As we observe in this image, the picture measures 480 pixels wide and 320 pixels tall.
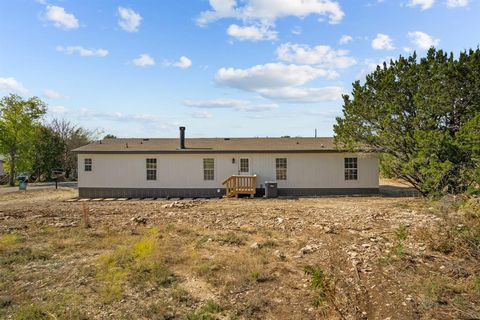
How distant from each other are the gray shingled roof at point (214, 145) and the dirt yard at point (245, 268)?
7.88 m

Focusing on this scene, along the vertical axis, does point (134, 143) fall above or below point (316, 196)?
above

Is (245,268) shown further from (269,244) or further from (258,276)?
(269,244)

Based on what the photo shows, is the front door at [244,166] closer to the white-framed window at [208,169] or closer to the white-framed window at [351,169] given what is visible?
the white-framed window at [208,169]

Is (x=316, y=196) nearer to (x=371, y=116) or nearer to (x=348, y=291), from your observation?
(x=371, y=116)

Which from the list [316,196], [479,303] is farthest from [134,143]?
[479,303]

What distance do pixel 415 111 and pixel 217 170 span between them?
10.6m

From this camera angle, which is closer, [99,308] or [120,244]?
[99,308]

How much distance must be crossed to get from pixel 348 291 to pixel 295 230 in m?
4.36

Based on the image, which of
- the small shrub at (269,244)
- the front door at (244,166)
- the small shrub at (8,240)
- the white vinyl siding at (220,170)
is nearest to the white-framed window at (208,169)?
the white vinyl siding at (220,170)

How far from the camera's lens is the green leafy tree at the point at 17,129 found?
27688 millimetres

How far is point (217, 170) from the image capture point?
1934cm

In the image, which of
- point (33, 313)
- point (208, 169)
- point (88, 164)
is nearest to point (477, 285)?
point (33, 313)

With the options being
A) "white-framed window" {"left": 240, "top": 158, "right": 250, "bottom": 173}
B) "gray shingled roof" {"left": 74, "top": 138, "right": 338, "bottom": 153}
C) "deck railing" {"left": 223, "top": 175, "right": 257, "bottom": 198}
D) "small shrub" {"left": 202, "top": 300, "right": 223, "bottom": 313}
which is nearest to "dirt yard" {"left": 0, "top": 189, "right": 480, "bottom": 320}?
"small shrub" {"left": 202, "top": 300, "right": 223, "bottom": 313}

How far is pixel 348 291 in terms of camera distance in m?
5.72
